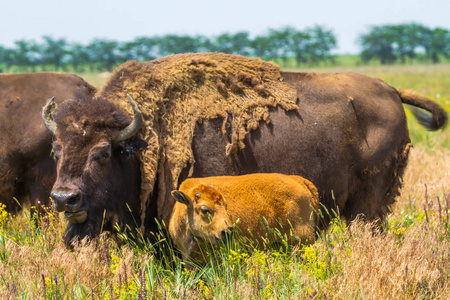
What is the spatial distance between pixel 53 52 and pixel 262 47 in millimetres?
39249

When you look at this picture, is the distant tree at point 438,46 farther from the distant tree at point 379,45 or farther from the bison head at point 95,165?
the bison head at point 95,165

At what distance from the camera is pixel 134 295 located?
3.79 meters

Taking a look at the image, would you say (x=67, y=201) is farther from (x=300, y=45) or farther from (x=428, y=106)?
(x=300, y=45)

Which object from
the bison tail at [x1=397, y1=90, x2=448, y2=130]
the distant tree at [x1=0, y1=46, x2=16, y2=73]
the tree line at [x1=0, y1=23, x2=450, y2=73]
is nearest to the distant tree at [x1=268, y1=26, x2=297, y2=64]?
the tree line at [x1=0, y1=23, x2=450, y2=73]

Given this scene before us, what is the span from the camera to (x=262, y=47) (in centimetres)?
9794

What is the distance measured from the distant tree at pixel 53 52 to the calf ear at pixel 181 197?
272ft

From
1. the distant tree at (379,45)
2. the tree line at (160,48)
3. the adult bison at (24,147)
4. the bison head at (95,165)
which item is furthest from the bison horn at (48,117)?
the distant tree at (379,45)

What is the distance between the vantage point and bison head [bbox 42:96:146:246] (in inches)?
181

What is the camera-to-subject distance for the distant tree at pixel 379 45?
4090 inches

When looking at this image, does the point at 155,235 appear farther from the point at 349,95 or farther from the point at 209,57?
the point at 349,95

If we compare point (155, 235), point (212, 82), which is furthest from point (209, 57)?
point (155, 235)

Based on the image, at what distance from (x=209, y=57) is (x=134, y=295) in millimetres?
3040

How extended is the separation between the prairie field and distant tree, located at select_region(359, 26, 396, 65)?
10227 centimetres

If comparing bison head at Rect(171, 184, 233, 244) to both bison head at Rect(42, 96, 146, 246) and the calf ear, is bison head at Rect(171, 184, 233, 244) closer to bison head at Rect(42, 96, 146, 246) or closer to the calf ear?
the calf ear
